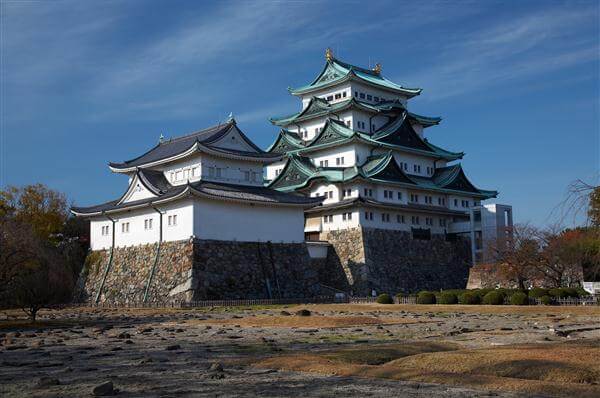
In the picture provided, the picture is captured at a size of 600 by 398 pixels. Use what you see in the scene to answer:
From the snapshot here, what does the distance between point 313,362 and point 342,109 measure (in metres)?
56.3

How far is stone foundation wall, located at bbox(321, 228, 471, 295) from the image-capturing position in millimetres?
58469

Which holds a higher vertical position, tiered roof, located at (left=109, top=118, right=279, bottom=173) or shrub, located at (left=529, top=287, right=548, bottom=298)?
tiered roof, located at (left=109, top=118, right=279, bottom=173)

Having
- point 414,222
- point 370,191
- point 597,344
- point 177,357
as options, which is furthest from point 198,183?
point 597,344

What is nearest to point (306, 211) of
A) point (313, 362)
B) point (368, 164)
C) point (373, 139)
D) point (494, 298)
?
point (368, 164)

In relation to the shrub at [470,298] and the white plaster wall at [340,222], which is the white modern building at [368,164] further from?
the shrub at [470,298]

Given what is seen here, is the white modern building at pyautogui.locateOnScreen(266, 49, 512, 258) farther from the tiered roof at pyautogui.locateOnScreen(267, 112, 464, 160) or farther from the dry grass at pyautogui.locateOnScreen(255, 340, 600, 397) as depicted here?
the dry grass at pyautogui.locateOnScreen(255, 340, 600, 397)

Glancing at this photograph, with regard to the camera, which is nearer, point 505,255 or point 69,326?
point 69,326

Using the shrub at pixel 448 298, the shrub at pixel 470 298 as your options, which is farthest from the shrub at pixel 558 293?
the shrub at pixel 448 298

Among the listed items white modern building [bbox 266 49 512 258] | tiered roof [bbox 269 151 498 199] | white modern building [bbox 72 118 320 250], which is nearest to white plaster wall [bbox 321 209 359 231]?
white modern building [bbox 266 49 512 258]

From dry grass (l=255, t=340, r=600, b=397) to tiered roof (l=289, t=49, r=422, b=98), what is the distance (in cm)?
5823

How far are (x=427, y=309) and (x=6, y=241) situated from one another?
2323cm

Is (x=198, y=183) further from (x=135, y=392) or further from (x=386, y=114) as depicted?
(x=135, y=392)

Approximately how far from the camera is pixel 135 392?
11.5 meters

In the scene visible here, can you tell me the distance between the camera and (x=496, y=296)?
40.7 metres
